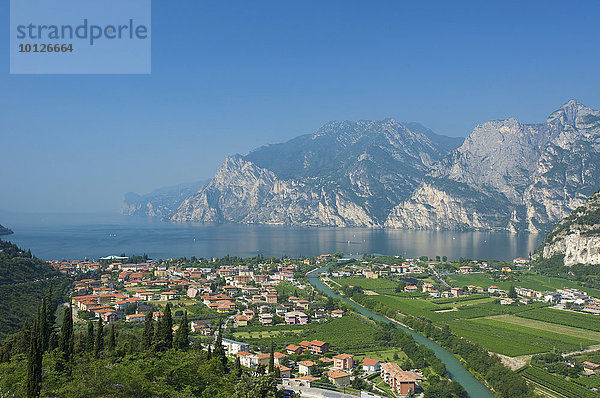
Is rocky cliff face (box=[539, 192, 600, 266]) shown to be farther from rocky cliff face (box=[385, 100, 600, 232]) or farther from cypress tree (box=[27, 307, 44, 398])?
cypress tree (box=[27, 307, 44, 398])

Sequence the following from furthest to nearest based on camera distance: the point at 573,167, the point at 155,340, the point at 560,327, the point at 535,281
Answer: the point at 573,167 → the point at 535,281 → the point at 560,327 → the point at 155,340

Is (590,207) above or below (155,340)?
above

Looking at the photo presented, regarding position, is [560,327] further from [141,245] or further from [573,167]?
[573,167]

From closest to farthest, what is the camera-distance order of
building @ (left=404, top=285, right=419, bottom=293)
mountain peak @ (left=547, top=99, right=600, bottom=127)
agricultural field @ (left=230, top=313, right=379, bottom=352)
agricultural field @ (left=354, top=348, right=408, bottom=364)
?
agricultural field @ (left=354, top=348, right=408, bottom=364) → agricultural field @ (left=230, top=313, right=379, bottom=352) → building @ (left=404, top=285, right=419, bottom=293) → mountain peak @ (left=547, top=99, right=600, bottom=127)

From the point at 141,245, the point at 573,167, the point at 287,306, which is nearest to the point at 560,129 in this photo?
the point at 573,167

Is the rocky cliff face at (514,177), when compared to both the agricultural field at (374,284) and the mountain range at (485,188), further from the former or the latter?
the agricultural field at (374,284)

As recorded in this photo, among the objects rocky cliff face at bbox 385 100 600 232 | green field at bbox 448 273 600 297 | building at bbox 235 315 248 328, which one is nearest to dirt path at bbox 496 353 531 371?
building at bbox 235 315 248 328

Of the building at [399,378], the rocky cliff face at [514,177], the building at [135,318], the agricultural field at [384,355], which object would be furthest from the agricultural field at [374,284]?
the rocky cliff face at [514,177]
